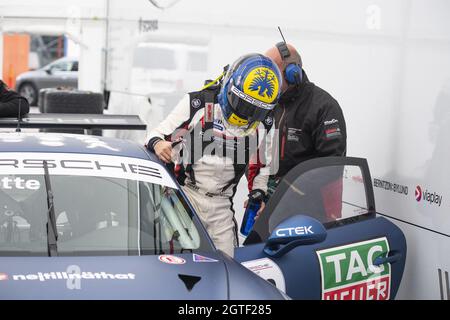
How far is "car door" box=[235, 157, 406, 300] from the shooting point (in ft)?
14.3

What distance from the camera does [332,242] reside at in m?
4.54

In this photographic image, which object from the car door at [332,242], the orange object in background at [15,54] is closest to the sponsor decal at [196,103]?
the car door at [332,242]

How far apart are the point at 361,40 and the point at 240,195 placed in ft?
5.54

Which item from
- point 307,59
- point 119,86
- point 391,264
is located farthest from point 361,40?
point 119,86

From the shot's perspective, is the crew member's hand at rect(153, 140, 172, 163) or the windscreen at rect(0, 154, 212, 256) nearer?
the windscreen at rect(0, 154, 212, 256)

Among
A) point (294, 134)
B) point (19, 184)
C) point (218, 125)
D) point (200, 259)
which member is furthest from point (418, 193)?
point (19, 184)

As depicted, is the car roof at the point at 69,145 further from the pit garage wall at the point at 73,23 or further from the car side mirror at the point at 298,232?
the pit garage wall at the point at 73,23

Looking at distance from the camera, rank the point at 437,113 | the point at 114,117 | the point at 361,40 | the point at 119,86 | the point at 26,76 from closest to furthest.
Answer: the point at 437,113, the point at 361,40, the point at 114,117, the point at 119,86, the point at 26,76

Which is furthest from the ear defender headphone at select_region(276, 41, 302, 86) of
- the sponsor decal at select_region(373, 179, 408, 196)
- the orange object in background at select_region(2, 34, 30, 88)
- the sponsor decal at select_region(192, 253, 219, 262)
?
the orange object in background at select_region(2, 34, 30, 88)

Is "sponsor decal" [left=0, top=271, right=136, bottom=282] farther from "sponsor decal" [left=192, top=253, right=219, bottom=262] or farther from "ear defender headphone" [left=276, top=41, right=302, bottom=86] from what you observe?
"ear defender headphone" [left=276, top=41, right=302, bottom=86]

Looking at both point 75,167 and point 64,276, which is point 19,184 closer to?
point 75,167

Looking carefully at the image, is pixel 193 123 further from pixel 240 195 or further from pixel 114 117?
pixel 240 195

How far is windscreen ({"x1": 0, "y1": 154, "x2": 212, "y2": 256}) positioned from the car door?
34 centimetres
